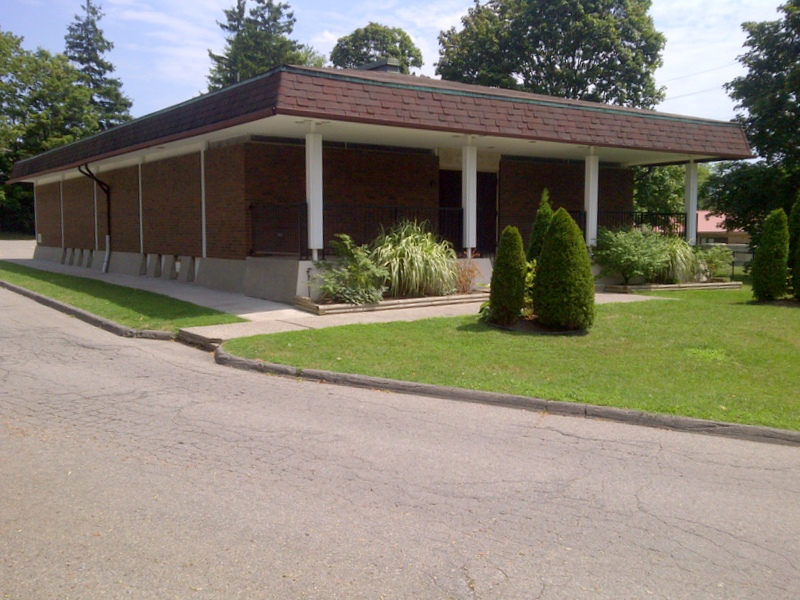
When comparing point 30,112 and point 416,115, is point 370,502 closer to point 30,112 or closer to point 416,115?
point 416,115

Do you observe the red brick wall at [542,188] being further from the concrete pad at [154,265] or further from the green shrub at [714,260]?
the concrete pad at [154,265]

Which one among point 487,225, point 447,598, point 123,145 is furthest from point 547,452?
point 123,145

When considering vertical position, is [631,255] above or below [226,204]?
below

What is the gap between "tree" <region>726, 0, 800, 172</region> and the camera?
78.8 ft

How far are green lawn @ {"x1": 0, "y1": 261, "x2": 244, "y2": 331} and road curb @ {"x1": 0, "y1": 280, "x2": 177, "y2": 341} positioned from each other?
13cm

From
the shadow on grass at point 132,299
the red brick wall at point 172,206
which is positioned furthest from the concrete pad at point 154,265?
the shadow on grass at point 132,299

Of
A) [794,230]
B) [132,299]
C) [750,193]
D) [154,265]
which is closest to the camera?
[794,230]

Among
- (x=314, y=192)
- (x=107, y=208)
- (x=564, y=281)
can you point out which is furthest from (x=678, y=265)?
(x=107, y=208)

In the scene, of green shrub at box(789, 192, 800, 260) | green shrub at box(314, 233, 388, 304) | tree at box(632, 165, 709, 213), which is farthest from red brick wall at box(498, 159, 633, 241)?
tree at box(632, 165, 709, 213)

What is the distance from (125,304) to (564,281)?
8308 millimetres

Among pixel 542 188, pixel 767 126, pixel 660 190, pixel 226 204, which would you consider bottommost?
pixel 226 204

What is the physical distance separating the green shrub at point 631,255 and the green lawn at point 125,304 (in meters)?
8.89

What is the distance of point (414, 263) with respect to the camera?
1408 cm

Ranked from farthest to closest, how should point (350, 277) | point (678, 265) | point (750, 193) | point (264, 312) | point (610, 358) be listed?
point (750, 193)
point (678, 265)
point (350, 277)
point (264, 312)
point (610, 358)
